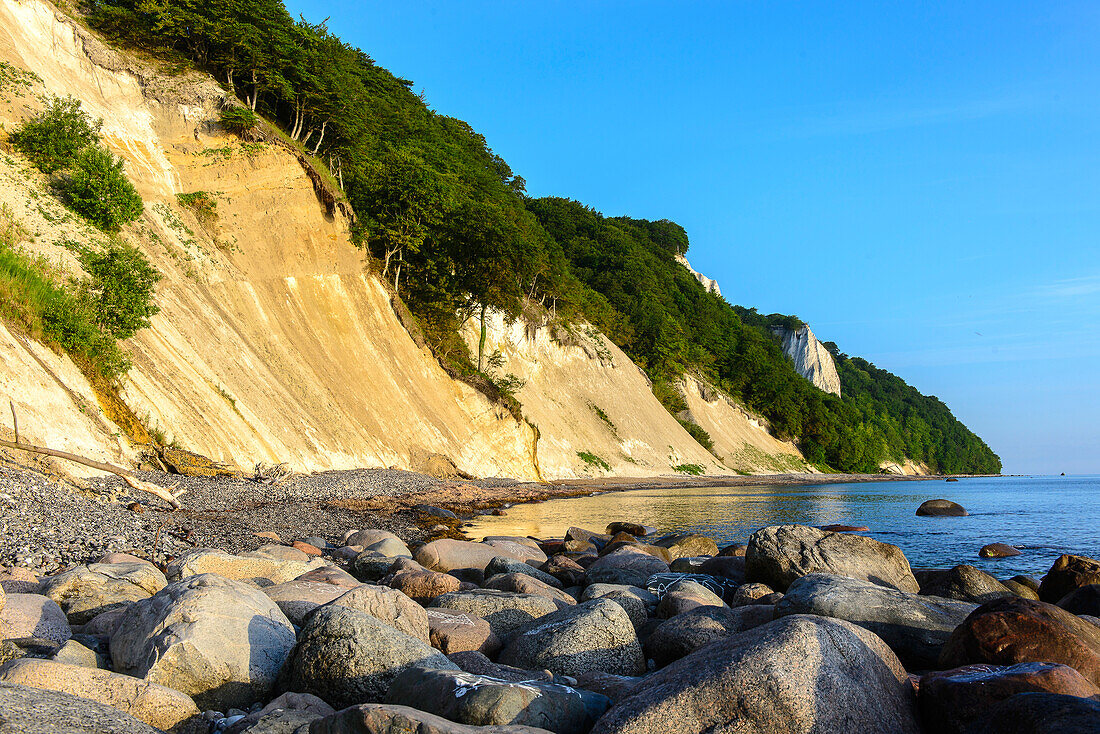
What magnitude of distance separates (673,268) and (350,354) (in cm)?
7448

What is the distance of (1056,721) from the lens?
11.0 ft

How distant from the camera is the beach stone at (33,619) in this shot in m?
5.30

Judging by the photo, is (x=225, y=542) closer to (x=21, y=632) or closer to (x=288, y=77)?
(x=21, y=632)

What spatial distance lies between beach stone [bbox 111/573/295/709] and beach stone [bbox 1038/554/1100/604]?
419 inches

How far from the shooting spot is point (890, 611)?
6.75 m

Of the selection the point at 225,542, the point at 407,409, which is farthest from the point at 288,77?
the point at 225,542

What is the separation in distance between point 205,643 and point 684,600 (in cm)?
534

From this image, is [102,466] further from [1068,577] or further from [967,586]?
[1068,577]

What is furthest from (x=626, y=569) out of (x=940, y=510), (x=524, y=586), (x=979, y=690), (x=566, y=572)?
(x=940, y=510)

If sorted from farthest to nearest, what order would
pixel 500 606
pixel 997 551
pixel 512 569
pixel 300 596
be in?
pixel 997 551 < pixel 512 569 < pixel 500 606 < pixel 300 596

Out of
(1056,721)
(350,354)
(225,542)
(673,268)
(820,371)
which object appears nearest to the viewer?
(1056,721)

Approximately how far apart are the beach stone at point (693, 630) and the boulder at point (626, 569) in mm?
3368

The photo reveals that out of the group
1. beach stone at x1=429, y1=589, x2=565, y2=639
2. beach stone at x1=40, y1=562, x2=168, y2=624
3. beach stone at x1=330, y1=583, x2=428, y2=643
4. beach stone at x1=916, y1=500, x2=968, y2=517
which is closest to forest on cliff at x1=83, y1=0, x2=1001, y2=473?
beach stone at x1=916, y1=500, x2=968, y2=517

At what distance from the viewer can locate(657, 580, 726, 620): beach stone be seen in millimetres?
8102
